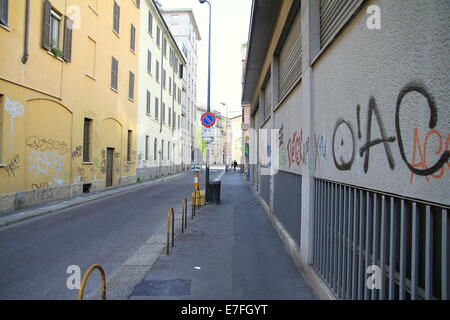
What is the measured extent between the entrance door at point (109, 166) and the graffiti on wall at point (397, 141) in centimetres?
1596

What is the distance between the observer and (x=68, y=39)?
13.0 meters

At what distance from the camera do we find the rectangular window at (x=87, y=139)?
591 inches

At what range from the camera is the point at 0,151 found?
30.7ft

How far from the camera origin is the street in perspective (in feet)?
7.17

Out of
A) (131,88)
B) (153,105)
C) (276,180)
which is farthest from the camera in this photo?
(153,105)

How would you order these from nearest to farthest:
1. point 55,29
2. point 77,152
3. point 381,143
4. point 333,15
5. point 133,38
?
point 381,143
point 333,15
point 55,29
point 77,152
point 133,38

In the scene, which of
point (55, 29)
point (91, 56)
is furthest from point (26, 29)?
point (91, 56)

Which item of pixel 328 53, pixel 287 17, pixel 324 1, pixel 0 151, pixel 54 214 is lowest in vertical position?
pixel 54 214

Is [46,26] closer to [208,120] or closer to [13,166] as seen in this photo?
[13,166]

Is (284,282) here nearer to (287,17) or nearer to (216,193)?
(287,17)

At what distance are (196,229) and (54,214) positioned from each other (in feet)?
16.9

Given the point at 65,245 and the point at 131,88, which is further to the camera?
the point at 131,88

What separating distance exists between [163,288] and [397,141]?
3345 millimetres
